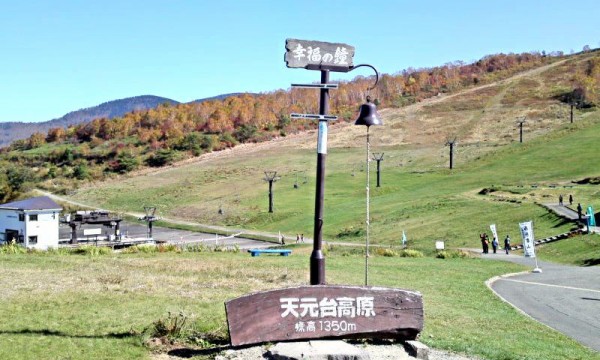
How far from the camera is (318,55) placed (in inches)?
477

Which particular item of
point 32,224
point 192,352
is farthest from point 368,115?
point 32,224

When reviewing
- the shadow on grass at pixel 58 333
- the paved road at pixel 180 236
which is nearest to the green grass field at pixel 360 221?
the shadow on grass at pixel 58 333

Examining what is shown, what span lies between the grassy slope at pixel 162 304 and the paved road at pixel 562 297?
2.69ft

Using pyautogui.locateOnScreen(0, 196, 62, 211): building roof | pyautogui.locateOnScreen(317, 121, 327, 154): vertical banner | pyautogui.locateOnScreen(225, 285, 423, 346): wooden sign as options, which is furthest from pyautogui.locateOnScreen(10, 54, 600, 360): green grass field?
pyautogui.locateOnScreen(0, 196, 62, 211): building roof

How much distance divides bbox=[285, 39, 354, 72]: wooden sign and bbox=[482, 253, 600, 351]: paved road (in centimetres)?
867

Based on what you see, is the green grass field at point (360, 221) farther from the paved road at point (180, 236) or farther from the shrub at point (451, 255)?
the paved road at point (180, 236)

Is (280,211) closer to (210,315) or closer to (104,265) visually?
(104,265)

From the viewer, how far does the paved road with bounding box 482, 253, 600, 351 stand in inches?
653

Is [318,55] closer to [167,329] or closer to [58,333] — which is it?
[167,329]

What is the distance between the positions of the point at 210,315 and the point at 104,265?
11.3m

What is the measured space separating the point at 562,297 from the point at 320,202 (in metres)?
13.1

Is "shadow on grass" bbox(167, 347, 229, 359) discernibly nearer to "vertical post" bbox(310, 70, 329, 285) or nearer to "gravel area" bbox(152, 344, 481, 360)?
"gravel area" bbox(152, 344, 481, 360)

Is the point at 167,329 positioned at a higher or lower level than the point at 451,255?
higher

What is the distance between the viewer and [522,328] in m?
15.6
